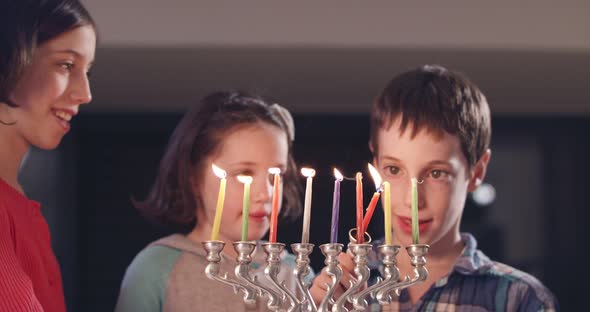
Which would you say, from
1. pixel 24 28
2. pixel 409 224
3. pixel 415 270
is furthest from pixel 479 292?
pixel 24 28

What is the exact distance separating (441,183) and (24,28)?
0.81 m

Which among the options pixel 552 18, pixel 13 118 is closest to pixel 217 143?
pixel 13 118

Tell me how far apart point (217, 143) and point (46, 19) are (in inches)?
18.8

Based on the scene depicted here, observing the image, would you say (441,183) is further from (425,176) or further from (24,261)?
(24,261)

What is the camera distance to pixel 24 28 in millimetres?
1445

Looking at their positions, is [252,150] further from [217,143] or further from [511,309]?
[511,309]

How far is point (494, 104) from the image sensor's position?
3494mm

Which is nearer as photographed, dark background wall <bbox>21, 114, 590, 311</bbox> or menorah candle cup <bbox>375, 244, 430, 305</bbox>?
menorah candle cup <bbox>375, 244, 430, 305</bbox>

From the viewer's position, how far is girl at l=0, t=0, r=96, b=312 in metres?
1.42

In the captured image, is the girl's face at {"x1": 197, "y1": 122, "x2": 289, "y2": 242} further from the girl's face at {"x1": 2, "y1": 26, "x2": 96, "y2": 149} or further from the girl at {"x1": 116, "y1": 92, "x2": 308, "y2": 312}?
the girl's face at {"x1": 2, "y1": 26, "x2": 96, "y2": 149}

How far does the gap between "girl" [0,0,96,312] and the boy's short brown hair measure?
23.7 inches

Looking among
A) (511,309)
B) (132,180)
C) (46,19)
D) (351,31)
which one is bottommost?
(511,309)

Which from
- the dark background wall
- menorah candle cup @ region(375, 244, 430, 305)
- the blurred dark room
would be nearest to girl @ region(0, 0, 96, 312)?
menorah candle cup @ region(375, 244, 430, 305)

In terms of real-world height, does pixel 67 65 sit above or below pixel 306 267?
above
